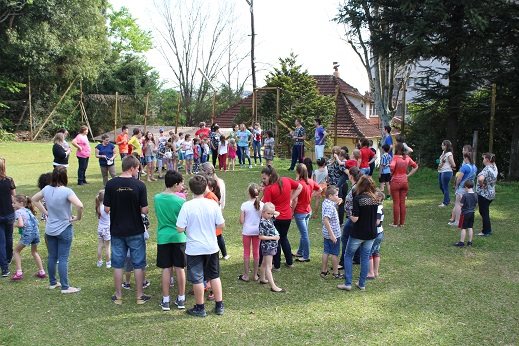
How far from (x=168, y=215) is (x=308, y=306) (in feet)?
7.30

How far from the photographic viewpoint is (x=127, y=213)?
633 cm

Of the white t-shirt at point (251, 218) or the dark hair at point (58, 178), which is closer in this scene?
the dark hair at point (58, 178)

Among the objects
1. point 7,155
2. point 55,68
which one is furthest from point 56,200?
point 55,68

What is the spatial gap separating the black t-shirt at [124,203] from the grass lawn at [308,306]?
1.06 m

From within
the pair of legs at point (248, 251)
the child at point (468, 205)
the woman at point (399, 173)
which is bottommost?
the pair of legs at point (248, 251)

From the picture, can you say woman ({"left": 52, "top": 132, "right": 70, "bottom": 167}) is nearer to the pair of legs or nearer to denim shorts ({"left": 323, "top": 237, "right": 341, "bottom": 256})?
the pair of legs

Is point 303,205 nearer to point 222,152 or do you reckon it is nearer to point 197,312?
point 197,312

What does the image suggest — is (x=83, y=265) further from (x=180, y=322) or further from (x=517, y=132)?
(x=517, y=132)

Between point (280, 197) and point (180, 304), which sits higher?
point (280, 197)

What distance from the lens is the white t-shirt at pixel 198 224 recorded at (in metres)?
5.98

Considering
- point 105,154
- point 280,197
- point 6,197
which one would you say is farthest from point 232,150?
point 6,197

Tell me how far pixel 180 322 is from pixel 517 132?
16.5 meters

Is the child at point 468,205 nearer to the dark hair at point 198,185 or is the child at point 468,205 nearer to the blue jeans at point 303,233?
the blue jeans at point 303,233

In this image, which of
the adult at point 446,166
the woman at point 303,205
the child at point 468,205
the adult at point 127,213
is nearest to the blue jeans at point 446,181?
the adult at point 446,166
